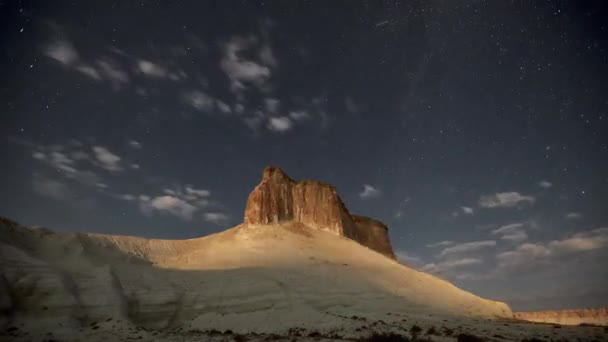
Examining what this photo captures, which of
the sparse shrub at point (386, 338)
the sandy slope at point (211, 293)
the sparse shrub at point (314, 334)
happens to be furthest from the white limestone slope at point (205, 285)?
the sparse shrub at point (386, 338)

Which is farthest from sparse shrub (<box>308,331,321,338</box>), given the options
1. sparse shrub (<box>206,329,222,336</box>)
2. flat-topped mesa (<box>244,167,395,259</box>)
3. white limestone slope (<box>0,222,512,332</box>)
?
flat-topped mesa (<box>244,167,395,259</box>)

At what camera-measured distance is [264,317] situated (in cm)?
2433

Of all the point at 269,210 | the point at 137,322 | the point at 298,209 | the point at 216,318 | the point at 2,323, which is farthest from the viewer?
the point at 298,209

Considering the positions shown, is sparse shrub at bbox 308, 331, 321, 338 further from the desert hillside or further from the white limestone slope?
the white limestone slope

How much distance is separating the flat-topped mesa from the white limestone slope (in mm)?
11189

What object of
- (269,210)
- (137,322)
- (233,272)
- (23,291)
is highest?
(269,210)

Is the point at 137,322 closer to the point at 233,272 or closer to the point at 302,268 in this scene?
the point at 233,272

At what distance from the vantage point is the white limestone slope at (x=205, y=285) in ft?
70.0

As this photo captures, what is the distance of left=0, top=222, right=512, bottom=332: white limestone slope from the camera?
21328mm

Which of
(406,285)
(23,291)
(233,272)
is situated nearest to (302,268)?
(233,272)

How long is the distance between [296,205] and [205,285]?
36876mm

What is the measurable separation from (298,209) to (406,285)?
30433mm

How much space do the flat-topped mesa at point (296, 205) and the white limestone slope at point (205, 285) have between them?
36.7ft

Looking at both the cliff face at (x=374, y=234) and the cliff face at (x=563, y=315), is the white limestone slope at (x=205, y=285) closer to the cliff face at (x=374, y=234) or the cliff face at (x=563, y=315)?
the cliff face at (x=374, y=234)
